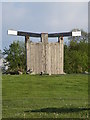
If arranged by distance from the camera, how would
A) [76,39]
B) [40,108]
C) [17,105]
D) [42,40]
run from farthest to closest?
[76,39], [42,40], [17,105], [40,108]

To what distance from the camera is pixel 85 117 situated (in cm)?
846

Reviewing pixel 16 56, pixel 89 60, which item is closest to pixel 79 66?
pixel 89 60

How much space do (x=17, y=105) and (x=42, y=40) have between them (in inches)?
715

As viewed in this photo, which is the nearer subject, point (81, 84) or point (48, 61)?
point (81, 84)

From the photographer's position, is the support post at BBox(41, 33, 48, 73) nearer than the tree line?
Yes

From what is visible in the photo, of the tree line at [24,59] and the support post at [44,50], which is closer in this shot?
the support post at [44,50]

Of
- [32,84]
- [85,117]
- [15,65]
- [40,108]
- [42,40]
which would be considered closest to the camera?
[85,117]

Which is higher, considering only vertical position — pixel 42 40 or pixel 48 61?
pixel 42 40

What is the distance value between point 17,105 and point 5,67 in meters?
32.1

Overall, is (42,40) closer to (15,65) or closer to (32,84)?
(32,84)

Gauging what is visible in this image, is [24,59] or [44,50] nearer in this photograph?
[44,50]

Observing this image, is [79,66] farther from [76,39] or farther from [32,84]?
[32,84]

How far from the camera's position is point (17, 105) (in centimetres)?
1102

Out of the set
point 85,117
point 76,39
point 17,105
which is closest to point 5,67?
point 76,39
